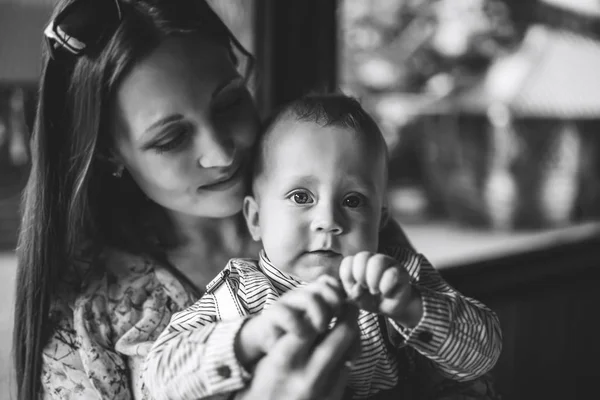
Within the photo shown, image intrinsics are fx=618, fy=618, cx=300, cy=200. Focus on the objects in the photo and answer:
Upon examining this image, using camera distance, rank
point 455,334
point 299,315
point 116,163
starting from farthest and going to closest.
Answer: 1. point 116,163
2. point 455,334
3. point 299,315

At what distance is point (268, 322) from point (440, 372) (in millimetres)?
452

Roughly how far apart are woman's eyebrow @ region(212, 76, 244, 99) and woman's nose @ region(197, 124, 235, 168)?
0.07 m

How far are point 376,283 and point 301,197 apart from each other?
0.78 feet

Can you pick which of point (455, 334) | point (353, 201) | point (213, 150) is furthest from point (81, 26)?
point (455, 334)

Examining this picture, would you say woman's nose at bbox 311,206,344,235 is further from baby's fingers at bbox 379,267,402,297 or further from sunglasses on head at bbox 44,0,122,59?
sunglasses on head at bbox 44,0,122,59

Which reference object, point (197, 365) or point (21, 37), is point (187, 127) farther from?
point (21, 37)

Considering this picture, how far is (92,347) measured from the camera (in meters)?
1.04

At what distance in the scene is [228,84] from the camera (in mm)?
1128

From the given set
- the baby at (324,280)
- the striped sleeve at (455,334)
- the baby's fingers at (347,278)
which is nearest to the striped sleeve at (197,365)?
the baby at (324,280)

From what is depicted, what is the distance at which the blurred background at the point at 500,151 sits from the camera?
2.36 metres

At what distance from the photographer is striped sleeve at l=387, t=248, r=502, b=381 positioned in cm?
89

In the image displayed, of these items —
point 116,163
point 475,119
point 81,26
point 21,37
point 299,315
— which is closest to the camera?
point 299,315

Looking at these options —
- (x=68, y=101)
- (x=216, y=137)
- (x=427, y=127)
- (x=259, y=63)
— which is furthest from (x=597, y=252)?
(x=68, y=101)

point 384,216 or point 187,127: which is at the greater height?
point 187,127
